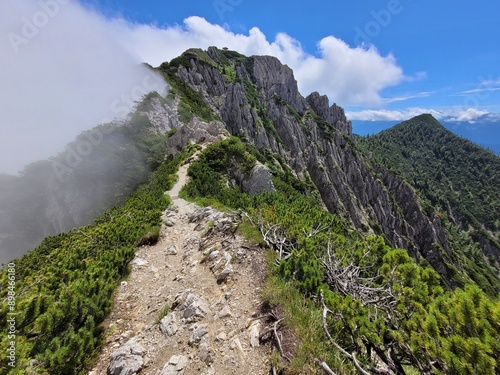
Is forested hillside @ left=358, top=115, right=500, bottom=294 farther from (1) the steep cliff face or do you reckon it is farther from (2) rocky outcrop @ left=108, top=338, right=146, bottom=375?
(2) rocky outcrop @ left=108, top=338, right=146, bottom=375

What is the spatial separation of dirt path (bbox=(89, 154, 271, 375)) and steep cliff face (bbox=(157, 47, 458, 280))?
7279cm

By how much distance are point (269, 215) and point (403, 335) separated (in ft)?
26.5

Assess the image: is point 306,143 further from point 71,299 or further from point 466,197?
point 466,197

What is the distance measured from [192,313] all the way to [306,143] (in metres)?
98.6

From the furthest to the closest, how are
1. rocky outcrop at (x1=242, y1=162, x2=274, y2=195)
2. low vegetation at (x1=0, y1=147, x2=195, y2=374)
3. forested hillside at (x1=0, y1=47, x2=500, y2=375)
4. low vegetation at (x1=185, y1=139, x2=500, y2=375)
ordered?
rocky outcrop at (x1=242, y1=162, x2=274, y2=195), low vegetation at (x1=0, y1=147, x2=195, y2=374), forested hillside at (x1=0, y1=47, x2=500, y2=375), low vegetation at (x1=185, y1=139, x2=500, y2=375)

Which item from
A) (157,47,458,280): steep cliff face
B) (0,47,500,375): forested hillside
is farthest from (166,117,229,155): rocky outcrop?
(157,47,458,280): steep cliff face

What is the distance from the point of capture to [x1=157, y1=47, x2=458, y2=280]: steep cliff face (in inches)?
3334

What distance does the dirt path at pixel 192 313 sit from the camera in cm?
533

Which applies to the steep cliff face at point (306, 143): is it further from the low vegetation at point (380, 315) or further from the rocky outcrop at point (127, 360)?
the rocky outcrop at point (127, 360)

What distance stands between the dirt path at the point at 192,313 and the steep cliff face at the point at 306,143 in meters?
72.8

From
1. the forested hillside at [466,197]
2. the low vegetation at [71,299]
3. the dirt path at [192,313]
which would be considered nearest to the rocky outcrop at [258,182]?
the low vegetation at [71,299]

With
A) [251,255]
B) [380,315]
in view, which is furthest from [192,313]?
[380,315]

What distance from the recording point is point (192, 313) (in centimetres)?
676

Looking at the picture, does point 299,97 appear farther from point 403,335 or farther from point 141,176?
point 403,335
